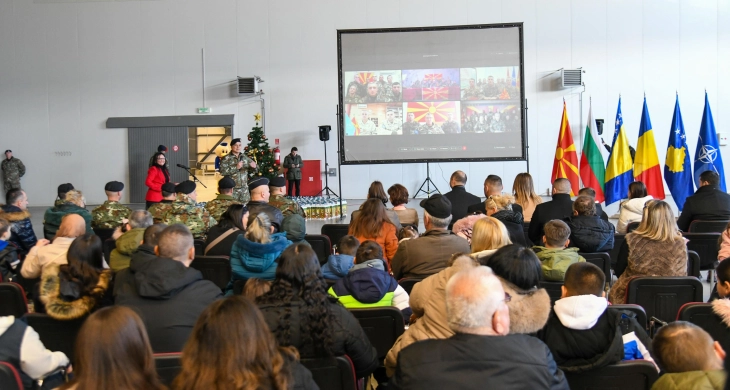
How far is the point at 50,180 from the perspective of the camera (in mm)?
16141

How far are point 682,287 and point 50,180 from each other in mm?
15674

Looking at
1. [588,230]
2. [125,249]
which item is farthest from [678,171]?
[125,249]

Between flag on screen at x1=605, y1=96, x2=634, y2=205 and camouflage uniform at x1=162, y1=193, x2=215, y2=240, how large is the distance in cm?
688

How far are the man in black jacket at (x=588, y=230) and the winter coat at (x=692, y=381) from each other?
112 inches

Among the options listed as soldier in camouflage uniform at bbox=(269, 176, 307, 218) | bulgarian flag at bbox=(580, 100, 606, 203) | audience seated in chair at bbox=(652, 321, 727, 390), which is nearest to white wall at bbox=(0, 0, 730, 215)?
bulgarian flag at bbox=(580, 100, 606, 203)

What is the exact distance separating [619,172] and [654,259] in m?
6.75

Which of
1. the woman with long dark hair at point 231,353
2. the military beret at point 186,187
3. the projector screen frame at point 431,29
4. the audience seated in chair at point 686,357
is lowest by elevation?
the audience seated in chair at point 686,357

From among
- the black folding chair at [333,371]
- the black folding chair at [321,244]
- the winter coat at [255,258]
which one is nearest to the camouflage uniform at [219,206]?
the black folding chair at [321,244]

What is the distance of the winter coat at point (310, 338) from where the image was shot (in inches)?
100

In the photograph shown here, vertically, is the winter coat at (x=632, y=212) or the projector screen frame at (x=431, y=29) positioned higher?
the projector screen frame at (x=431, y=29)

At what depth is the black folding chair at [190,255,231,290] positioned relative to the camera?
15.2 feet

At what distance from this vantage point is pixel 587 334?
2562 millimetres

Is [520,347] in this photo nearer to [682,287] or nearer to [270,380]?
[270,380]

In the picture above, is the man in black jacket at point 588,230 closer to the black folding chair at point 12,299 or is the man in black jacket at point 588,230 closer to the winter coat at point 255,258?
the winter coat at point 255,258
